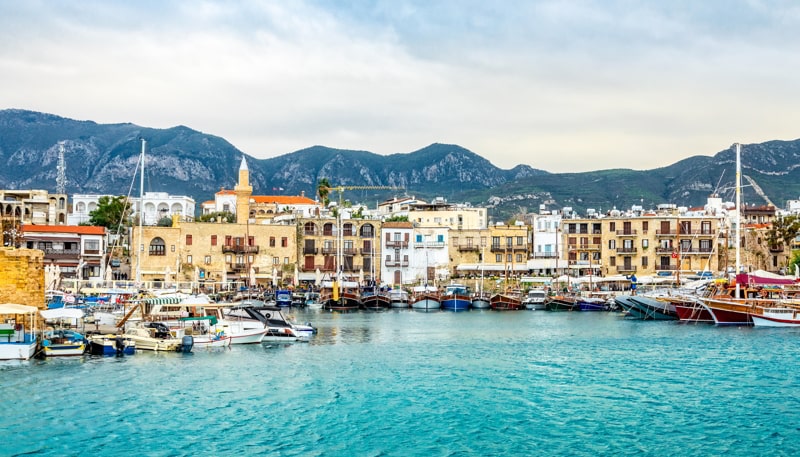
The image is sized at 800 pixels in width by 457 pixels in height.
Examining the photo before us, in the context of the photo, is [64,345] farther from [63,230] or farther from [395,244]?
[395,244]

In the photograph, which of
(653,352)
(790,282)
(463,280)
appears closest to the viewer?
(653,352)

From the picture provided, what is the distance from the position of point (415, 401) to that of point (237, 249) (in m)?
64.9

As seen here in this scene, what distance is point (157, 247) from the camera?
8894 centimetres

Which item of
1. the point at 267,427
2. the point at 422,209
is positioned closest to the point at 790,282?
the point at 267,427

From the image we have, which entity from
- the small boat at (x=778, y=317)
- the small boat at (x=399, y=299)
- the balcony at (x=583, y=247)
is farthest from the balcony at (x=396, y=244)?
the small boat at (x=778, y=317)

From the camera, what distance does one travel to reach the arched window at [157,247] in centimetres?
8862

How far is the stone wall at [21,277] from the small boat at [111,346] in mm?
3183

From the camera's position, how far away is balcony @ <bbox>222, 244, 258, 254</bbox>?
91375 millimetres

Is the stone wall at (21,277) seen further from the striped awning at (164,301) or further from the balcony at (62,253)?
the balcony at (62,253)

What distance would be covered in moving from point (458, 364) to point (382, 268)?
194ft

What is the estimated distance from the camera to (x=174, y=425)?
25312 mm

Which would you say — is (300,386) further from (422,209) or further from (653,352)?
(422,209)

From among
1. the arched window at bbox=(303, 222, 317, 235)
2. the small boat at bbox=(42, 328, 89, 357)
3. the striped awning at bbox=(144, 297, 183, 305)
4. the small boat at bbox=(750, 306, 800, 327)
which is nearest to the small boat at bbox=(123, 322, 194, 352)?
the striped awning at bbox=(144, 297, 183, 305)

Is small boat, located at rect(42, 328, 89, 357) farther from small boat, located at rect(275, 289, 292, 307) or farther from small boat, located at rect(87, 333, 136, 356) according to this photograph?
small boat, located at rect(275, 289, 292, 307)
